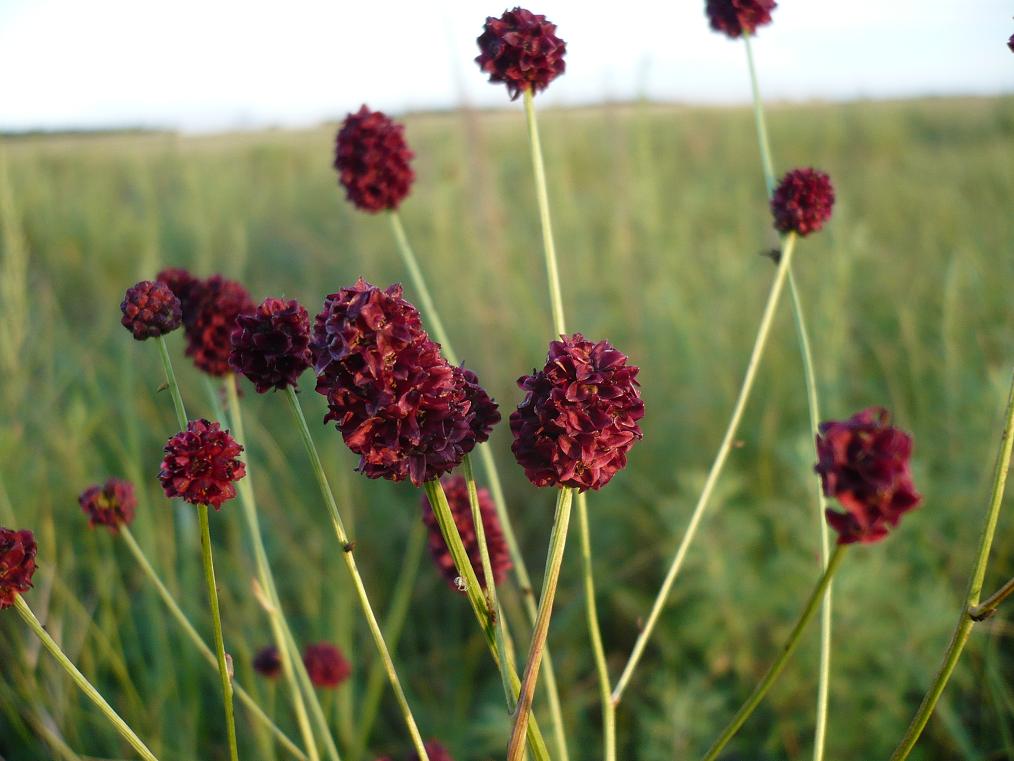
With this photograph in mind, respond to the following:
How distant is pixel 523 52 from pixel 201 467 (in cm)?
77

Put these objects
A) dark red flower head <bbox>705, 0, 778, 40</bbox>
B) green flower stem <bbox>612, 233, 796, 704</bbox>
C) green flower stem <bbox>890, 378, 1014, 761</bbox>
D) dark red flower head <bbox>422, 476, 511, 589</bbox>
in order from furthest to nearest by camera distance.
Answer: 1. dark red flower head <bbox>705, 0, 778, 40</bbox>
2. dark red flower head <bbox>422, 476, 511, 589</bbox>
3. green flower stem <bbox>612, 233, 796, 704</bbox>
4. green flower stem <bbox>890, 378, 1014, 761</bbox>

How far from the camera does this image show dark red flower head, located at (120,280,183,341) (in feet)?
3.60

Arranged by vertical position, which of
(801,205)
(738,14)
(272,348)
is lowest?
(272,348)

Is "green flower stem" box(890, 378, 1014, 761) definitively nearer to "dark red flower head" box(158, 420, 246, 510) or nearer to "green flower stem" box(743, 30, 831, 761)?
"green flower stem" box(743, 30, 831, 761)

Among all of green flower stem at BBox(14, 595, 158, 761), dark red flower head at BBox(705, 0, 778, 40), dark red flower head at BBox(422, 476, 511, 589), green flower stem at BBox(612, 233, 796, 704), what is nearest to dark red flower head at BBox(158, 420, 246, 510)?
green flower stem at BBox(14, 595, 158, 761)

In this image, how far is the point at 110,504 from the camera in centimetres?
128

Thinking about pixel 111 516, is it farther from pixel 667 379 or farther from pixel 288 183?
pixel 288 183

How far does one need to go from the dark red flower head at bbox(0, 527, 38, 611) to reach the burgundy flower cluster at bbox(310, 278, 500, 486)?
47cm

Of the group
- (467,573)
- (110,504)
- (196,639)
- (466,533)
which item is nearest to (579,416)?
(467,573)

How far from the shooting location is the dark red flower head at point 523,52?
4.04 ft

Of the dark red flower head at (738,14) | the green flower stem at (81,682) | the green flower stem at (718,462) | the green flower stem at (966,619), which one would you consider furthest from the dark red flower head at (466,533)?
the dark red flower head at (738,14)

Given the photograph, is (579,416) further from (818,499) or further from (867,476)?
(818,499)

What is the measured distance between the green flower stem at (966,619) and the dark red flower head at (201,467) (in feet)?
2.45

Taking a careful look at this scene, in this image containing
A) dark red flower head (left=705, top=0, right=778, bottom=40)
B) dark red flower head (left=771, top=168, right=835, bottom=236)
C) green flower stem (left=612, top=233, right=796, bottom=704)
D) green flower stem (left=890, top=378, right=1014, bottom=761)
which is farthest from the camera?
dark red flower head (left=705, top=0, right=778, bottom=40)
